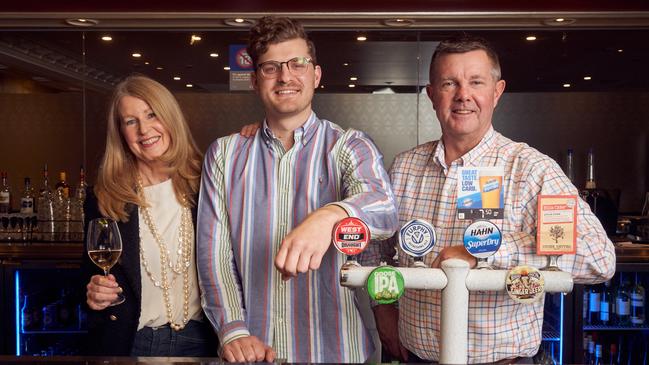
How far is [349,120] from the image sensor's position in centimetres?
434

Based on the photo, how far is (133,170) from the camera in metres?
1.95

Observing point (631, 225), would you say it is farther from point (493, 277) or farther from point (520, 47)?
point (493, 277)

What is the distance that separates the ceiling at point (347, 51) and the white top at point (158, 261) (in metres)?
2.10

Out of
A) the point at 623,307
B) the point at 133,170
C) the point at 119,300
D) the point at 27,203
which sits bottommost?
the point at 623,307

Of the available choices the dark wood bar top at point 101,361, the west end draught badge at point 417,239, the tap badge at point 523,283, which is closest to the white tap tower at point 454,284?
the tap badge at point 523,283

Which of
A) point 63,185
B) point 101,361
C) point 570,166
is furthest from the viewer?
point 570,166

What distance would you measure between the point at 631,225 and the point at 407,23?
5.80 ft

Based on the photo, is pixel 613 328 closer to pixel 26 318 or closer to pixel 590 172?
pixel 590 172

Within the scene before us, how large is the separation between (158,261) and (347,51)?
2645mm

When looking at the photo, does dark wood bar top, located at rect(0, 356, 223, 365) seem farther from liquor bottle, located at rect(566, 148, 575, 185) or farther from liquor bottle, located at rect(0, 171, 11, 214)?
liquor bottle, located at rect(566, 148, 575, 185)

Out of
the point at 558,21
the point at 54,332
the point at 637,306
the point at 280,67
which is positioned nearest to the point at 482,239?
the point at 280,67

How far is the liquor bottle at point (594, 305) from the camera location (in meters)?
3.56

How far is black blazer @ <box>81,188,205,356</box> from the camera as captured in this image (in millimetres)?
1784

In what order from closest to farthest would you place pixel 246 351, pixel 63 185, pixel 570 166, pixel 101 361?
pixel 101 361 → pixel 246 351 → pixel 63 185 → pixel 570 166
